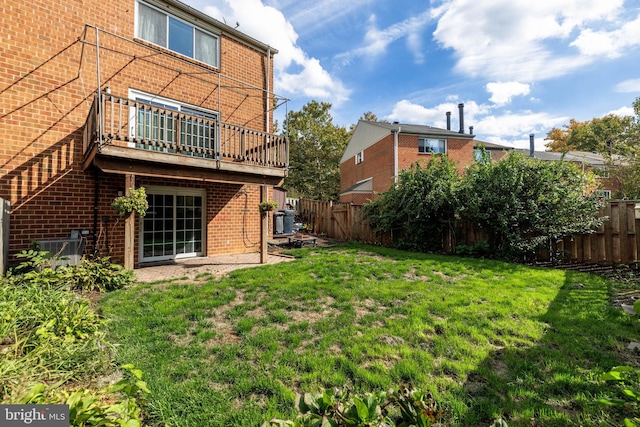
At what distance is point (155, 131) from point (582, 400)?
29.2ft

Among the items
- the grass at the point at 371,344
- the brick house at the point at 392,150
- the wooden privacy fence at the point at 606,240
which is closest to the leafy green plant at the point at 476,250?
the wooden privacy fence at the point at 606,240

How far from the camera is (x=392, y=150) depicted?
66.3 ft

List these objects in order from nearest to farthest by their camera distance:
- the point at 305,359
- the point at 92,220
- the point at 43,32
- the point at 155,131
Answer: the point at 305,359, the point at 43,32, the point at 92,220, the point at 155,131

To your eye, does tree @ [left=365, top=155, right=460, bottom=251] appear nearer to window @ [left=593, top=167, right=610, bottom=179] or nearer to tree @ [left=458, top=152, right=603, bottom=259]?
tree @ [left=458, top=152, right=603, bottom=259]

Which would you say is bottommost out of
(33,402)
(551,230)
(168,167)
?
(33,402)

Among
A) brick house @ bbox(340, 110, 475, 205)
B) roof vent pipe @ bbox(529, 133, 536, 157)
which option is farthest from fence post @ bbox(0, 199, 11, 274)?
roof vent pipe @ bbox(529, 133, 536, 157)

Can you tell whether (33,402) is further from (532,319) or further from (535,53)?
(535,53)

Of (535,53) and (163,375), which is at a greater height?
(535,53)

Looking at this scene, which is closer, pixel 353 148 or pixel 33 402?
pixel 33 402

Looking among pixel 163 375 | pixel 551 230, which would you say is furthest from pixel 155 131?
pixel 551 230

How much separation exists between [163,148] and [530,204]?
1008 centimetres

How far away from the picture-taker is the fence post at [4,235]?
4770 millimetres

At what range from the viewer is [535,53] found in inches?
358

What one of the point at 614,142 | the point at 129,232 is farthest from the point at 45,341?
the point at 614,142
